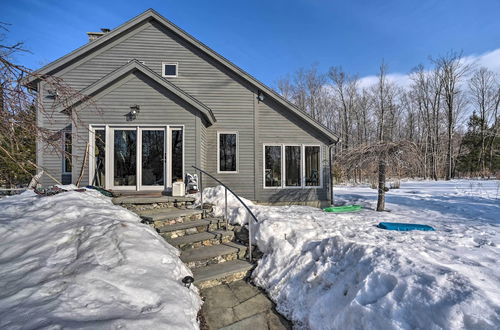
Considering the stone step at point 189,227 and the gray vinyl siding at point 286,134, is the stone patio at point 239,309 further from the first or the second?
the gray vinyl siding at point 286,134

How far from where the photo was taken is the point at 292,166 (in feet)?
30.8

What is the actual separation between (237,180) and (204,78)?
173 inches

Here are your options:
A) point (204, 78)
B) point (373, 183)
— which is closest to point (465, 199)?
point (373, 183)

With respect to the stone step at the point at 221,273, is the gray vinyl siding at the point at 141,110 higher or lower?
higher

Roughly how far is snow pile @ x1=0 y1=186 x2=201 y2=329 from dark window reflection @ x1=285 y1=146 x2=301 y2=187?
6.45 metres

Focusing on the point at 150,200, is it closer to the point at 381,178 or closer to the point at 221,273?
the point at 221,273

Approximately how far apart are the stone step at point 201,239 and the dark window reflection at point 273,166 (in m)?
4.54

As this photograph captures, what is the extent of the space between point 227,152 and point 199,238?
5.02m

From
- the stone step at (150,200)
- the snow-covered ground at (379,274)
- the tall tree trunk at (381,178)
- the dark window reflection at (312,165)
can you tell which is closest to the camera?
A: the snow-covered ground at (379,274)

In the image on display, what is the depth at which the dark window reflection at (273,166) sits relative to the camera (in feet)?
30.5

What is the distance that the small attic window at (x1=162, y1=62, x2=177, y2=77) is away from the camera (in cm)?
930

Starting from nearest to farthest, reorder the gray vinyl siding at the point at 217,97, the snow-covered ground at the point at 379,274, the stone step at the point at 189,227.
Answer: the snow-covered ground at the point at 379,274, the stone step at the point at 189,227, the gray vinyl siding at the point at 217,97

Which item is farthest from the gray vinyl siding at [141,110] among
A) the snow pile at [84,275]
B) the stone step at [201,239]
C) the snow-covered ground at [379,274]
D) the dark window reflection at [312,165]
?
the dark window reflection at [312,165]

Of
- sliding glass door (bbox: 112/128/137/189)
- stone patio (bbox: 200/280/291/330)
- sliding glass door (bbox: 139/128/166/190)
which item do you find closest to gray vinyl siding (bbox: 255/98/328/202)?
sliding glass door (bbox: 139/128/166/190)
